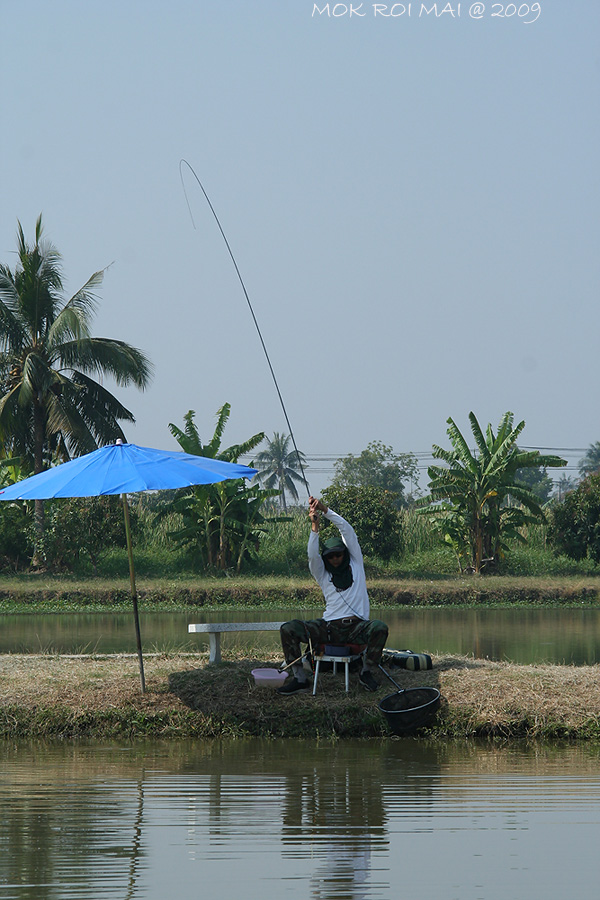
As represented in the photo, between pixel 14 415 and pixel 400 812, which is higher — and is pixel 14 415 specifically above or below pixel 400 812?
above

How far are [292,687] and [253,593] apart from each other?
1571 cm

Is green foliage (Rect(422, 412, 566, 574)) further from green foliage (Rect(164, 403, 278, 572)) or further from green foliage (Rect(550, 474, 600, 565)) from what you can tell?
green foliage (Rect(164, 403, 278, 572))

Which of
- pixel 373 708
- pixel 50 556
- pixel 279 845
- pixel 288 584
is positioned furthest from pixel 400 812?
pixel 50 556

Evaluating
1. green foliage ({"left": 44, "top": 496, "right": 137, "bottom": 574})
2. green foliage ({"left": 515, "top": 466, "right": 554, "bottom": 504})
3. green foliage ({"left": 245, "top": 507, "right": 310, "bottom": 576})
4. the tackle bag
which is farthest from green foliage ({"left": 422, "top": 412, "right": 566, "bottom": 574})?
green foliage ({"left": 515, "top": 466, "right": 554, "bottom": 504})

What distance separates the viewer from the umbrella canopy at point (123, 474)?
8.20 m

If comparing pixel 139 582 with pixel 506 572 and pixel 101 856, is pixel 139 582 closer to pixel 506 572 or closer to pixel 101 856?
pixel 506 572

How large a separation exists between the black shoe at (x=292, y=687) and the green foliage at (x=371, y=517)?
19262 millimetres

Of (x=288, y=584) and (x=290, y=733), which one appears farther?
(x=288, y=584)

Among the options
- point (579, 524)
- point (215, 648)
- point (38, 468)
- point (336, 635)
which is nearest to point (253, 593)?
point (38, 468)

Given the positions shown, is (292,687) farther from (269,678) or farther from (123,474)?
(123,474)

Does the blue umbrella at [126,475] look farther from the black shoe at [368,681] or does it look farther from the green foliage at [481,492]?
the green foliage at [481,492]

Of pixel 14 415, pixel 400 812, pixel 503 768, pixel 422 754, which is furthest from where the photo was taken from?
pixel 14 415

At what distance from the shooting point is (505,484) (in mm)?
→ 27281

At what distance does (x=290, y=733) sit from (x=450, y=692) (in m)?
1.33
